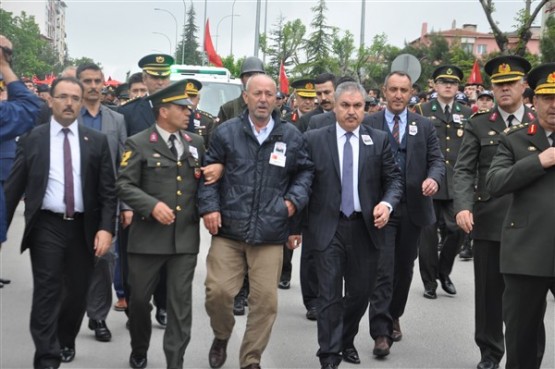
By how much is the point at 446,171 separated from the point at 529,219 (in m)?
4.72

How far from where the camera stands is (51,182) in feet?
21.1

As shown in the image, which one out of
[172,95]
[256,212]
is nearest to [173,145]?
[172,95]

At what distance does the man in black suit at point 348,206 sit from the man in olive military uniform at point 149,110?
1.58 meters

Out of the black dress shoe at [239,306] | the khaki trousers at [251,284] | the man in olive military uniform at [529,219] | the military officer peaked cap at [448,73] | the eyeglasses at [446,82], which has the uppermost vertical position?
the military officer peaked cap at [448,73]

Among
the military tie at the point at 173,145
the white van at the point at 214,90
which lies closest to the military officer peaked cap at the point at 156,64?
the military tie at the point at 173,145

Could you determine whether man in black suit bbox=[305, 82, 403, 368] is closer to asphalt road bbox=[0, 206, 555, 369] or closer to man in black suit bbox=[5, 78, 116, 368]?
asphalt road bbox=[0, 206, 555, 369]

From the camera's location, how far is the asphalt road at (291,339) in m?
7.24

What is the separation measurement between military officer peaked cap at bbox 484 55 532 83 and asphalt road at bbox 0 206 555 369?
229 cm

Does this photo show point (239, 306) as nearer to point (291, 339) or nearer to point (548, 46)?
point (291, 339)

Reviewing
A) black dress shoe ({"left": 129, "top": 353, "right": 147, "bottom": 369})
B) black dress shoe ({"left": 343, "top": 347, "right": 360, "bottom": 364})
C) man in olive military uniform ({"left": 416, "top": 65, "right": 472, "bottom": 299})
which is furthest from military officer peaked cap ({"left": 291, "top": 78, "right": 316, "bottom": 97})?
black dress shoe ({"left": 129, "top": 353, "right": 147, "bottom": 369})

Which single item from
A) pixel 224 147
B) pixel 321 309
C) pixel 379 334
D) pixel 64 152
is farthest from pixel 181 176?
pixel 379 334

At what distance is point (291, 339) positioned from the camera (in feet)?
26.4

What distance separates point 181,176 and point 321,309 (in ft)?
4.77

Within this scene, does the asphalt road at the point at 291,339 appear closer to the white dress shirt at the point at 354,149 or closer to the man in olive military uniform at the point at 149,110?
the man in olive military uniform at the point at 149,110
